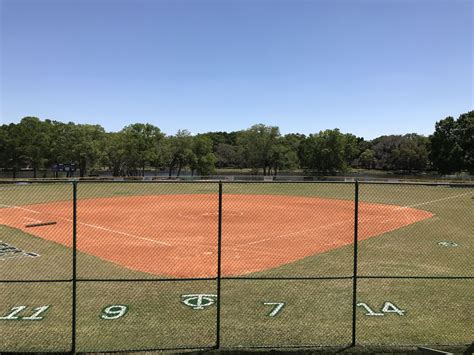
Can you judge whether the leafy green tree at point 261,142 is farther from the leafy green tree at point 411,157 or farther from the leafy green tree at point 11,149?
the leafy green tree at point 11,149

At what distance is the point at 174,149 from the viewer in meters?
87.0

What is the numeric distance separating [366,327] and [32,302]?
349 inches

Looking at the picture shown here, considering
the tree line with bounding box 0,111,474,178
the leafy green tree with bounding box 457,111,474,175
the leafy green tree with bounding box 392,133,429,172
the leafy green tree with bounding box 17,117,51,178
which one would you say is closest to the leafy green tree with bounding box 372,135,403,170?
the leafy green tree with bounding box 392,133,429,172

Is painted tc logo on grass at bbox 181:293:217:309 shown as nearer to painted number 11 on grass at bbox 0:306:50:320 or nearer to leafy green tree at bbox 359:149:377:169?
painted number 11 on grass at bbox 0:306:50:320

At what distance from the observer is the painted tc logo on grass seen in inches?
443

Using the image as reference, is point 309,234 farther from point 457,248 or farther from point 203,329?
point 203,329

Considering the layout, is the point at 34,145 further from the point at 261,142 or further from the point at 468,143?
the point at 468,143

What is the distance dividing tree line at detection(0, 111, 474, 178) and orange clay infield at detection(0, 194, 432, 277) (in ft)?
129

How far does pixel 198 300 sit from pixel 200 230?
42.9 feet

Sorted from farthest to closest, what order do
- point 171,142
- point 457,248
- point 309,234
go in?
point 171,142
point 309,234
point 457,248

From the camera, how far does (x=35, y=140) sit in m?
74.6

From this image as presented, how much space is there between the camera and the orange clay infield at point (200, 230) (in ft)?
56.7

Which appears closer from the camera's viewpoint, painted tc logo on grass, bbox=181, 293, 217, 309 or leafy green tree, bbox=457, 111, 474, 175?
painted tc logo on grass, bbox=181, 293, 217, 309

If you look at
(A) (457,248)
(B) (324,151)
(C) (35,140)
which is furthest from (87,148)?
(A) (457,248)
